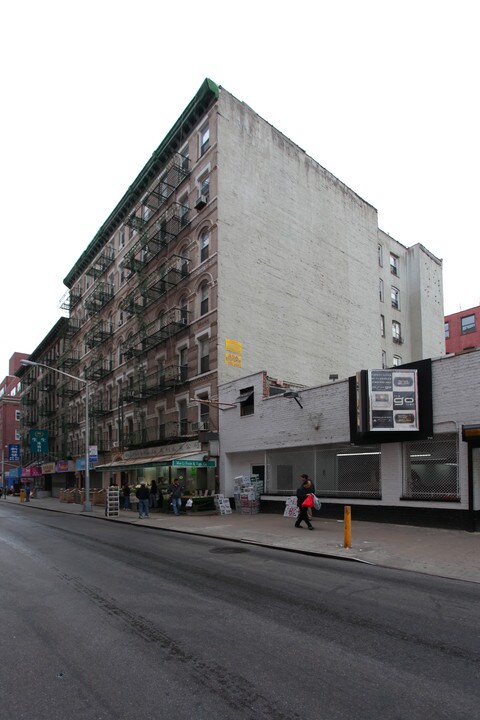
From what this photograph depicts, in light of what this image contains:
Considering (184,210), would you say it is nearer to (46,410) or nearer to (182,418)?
(182,418)

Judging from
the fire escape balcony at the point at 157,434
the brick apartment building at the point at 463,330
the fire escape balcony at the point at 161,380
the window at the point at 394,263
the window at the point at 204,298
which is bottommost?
the fire escape balcony at the point at 157,434

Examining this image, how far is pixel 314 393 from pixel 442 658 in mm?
14879

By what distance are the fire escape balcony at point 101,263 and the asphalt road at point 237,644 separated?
34689 millimetres

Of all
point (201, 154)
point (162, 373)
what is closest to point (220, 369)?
point (162, 373)

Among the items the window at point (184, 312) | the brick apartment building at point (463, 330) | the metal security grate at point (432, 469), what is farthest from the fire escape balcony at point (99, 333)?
the brick apartment building at point (463, 330)

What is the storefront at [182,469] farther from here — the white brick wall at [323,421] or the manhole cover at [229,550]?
the manhole cover at [229,550]

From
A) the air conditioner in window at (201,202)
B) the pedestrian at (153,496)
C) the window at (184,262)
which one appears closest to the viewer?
the pedestrian at (153,496)

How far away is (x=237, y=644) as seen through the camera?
5.23 metres

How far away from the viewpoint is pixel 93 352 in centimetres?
4412

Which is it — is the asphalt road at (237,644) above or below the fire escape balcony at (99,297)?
below

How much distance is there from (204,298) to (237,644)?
76.6ft

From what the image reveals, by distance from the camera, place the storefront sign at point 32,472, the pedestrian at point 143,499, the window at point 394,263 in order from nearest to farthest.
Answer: the pedestrian at point 143,499
the window at point 394,263
the storefront sign at point 32,472

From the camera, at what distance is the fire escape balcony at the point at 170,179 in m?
30.5

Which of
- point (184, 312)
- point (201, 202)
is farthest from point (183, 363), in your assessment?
point (201, 202)
